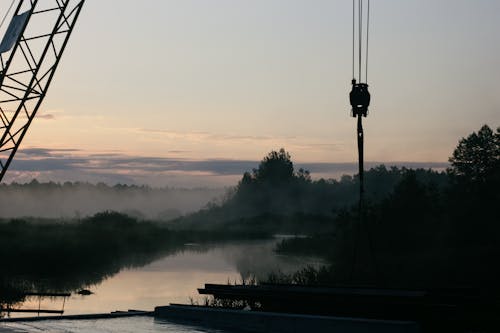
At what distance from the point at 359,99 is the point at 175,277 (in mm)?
40768

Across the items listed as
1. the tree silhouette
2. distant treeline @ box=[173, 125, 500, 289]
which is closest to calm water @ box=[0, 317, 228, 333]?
distant treeline @ box=[173, 125, 500, 289]

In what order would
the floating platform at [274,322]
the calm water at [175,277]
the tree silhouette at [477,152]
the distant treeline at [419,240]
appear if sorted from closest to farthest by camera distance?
the floating platform at [274,322], the calm water at [175,277], the distant treeline at [419,240], the tree silhouette at [477,152]

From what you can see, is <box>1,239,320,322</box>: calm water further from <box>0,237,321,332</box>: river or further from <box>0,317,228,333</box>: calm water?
<box>0,317,228,333</box>: calm water

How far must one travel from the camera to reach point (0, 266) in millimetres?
58250

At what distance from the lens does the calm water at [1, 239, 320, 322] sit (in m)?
43.4

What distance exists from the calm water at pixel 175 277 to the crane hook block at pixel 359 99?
8.05 metres

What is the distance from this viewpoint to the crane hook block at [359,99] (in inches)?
864

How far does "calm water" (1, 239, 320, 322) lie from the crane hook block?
8.05 metres

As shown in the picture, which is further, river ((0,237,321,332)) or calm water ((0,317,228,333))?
river ((0,237,321,332))

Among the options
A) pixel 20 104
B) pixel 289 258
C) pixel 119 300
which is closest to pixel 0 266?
pixel 119 300

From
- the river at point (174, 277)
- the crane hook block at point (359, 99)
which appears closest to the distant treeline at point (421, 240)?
the river at point (174, 277)

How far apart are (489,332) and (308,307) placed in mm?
6186

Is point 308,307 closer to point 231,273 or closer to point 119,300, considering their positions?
point 119,300

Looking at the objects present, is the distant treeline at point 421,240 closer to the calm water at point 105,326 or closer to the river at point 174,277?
the river at point 174,277
